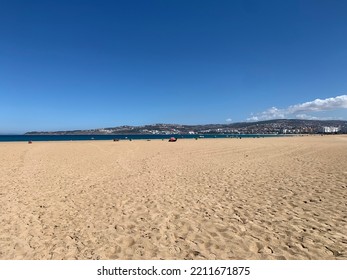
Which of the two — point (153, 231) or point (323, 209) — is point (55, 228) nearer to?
point (153, 231)

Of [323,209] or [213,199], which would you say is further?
[213,199]

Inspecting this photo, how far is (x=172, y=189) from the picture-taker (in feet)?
37.4

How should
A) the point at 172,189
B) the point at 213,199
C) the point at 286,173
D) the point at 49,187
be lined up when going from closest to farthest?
the point at 213,199, the point at 172,189, the point at 49,187, the point at 286,173

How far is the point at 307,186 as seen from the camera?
11.4m

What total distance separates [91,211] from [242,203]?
5.40 meters

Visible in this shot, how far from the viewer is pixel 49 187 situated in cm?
1213
